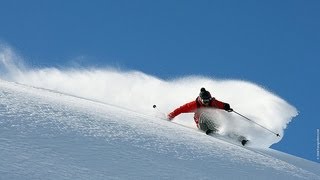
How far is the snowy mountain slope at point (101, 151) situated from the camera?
13.2ft

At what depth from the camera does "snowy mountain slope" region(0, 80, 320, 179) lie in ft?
13.2

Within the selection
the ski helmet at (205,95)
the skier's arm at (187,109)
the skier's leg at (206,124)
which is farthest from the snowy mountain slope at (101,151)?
the skier's arm at (187,109)

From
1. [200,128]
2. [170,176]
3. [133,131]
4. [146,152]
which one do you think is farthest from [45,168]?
[200,128]

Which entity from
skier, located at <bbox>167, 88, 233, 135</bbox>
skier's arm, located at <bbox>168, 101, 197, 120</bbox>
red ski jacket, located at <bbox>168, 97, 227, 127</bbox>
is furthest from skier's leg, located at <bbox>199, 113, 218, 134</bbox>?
skier's arm, located at <bbox>168, 101, 197, 120</bbox>

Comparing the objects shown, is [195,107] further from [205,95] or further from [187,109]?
[205,95]

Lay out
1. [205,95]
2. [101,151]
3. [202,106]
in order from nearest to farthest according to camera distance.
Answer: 1. [101,151]
2. [205,95]
3. [202,106]

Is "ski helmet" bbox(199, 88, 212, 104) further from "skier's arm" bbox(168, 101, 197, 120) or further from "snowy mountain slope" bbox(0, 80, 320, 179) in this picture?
"snowy mountain slope" bbox(0, 80, 320, 179)

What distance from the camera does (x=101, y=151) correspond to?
4.79m

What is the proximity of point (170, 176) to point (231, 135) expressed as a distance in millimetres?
5801

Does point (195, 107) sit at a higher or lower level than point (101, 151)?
higher

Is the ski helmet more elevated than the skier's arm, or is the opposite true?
the ski helmet

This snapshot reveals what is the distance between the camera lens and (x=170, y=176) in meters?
4.57

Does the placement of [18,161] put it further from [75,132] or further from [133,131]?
[133,131]

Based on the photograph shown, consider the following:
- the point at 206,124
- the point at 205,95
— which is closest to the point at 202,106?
the point at 205,95
